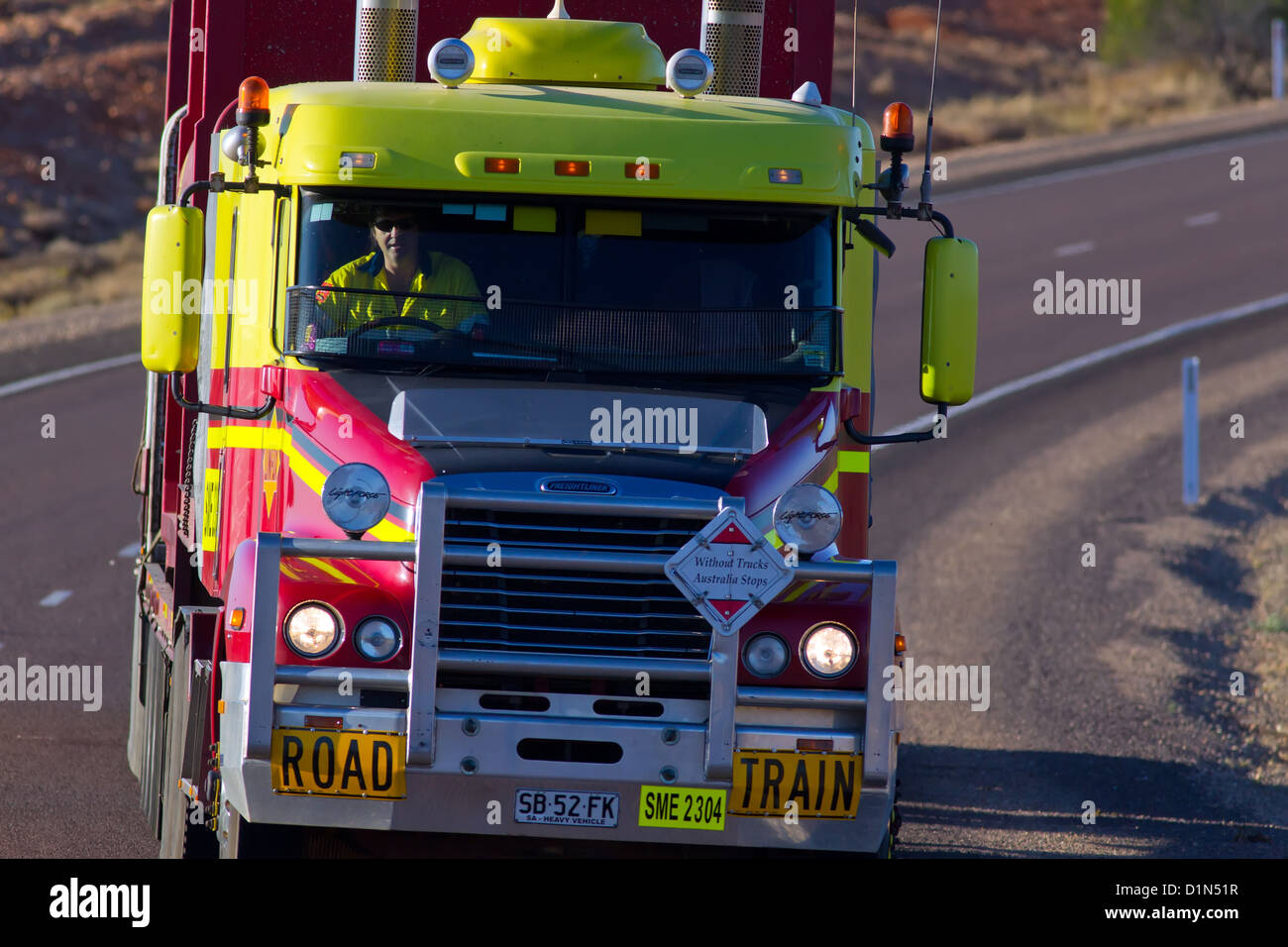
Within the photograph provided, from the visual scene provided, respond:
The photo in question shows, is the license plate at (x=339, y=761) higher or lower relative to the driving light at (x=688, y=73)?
lower

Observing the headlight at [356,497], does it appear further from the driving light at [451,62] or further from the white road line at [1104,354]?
the white road line at [1104,354]

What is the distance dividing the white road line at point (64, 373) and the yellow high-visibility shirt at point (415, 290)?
14426mm

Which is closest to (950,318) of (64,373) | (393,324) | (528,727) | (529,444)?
(529,444)

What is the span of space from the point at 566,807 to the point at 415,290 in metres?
2.14

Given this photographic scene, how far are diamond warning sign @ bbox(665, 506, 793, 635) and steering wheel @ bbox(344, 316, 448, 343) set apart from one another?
148cm

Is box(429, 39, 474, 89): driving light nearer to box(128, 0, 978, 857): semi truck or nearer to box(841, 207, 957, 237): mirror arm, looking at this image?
box(128, 0, 978, 857): semi truck

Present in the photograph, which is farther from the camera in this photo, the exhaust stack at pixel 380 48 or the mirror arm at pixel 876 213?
the exhaust stack at pixel 380 48

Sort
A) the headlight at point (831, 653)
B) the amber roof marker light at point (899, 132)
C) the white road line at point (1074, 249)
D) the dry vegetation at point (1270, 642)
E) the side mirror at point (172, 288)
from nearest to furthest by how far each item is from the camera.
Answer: the headlight at point (831, 653) < the side mirror at point (172, 288) < the amber roof marker light at point (899, 132) < the dry vegetation at point (1270, 642) < the white road line at point (1074, 249)

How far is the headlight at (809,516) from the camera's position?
692 centimetres

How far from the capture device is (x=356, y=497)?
6.77 metres

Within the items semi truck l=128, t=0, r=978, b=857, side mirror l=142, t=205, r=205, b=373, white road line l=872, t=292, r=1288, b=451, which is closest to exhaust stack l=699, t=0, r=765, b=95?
semi truck l=128, t=0, r=978, b=857

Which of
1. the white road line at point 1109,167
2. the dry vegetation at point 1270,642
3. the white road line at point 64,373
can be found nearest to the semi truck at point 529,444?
the dry vegetation at point 1270,642

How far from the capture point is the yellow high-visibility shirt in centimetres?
730
